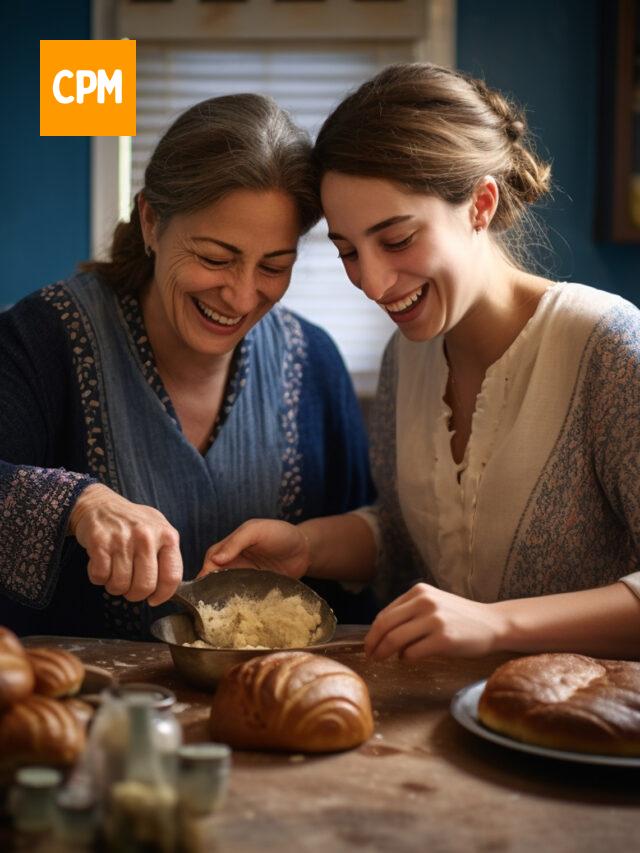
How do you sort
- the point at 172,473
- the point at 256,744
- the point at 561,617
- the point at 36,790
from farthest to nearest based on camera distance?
the point at 172,473, the point at 561,617, the point at 256,744, the point at 36,790

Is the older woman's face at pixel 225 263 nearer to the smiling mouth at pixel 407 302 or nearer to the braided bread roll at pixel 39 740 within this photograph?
the smiling mouth at pixel 407 302

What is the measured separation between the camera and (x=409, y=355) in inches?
81.4

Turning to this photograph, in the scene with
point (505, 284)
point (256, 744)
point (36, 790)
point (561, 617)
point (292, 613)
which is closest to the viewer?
point (36, 790)

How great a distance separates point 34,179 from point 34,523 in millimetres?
2532

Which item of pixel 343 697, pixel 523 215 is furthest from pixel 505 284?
pixel 343 697

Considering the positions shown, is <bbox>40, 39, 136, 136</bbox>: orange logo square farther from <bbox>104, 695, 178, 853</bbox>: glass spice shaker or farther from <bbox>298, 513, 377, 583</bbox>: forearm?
<bbox>104, 695, 178, 853</bbox>: glass spice shaker

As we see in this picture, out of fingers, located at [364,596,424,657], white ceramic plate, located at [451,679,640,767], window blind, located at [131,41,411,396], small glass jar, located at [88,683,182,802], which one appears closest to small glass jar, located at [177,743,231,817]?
small glass jar, located at [88,683,182,802]

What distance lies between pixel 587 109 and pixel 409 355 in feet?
6.87

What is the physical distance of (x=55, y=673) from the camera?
3.64ft

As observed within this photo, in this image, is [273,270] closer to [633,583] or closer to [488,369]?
[488,369]

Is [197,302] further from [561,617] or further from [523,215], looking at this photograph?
[561,617]

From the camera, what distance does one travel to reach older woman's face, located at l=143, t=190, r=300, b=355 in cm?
178

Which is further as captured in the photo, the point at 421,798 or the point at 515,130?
the point at 515,130

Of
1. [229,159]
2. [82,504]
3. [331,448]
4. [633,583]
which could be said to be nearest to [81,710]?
[82,504]
